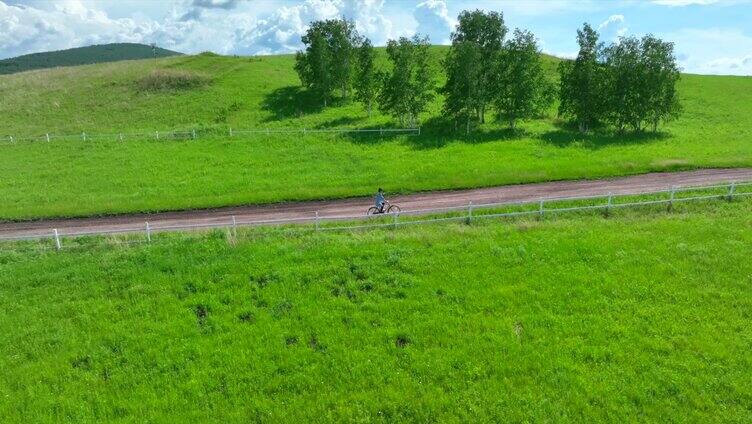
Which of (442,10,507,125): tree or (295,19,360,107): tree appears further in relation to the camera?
(295,19,360,107): tree

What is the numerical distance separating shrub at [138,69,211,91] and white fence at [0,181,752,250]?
45.9m

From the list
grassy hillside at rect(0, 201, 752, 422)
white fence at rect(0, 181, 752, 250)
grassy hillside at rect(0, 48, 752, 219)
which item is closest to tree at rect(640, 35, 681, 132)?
grassy hillside at rect(0, 48, 752, 219)

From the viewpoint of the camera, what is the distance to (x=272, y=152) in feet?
133

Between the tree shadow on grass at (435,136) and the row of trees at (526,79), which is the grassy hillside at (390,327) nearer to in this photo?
the tree shadow on grass at (435,136)

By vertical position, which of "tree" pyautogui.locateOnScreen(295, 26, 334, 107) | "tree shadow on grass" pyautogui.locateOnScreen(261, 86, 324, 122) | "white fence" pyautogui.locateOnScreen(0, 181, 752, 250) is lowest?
"white fence" pyautogui.locateOnScreen(0, 181, 752, 250)

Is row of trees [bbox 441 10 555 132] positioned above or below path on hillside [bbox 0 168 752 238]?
above

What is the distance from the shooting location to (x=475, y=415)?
491 inches

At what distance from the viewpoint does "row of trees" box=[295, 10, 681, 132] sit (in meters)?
42.6

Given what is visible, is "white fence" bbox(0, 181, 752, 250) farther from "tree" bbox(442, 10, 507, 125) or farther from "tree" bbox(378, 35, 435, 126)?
"tree" bbox(378, 35, 435, 126)

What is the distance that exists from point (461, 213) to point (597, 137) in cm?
2421

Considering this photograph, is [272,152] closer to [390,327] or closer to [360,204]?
[360,204]

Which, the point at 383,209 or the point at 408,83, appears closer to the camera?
the point at 383,209

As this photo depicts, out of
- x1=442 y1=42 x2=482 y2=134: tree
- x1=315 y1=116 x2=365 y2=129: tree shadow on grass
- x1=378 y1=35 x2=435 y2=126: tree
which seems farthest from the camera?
x1=315 y1=116 x2=365 y2=129: tree shadow on grass

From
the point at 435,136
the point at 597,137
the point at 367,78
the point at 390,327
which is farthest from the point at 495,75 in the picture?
the point at 390,327
